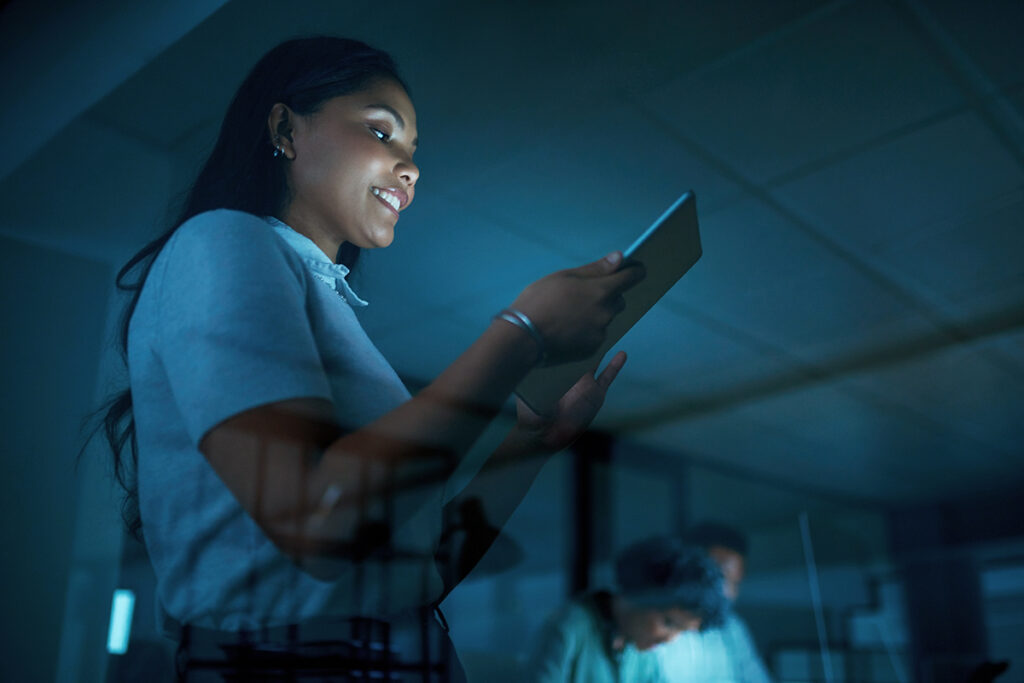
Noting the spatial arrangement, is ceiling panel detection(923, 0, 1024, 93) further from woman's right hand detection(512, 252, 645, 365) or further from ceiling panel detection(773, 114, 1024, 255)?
woman's right hand detection(512, 252, 645, 365)

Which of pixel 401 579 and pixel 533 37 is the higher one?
pixel 533 37

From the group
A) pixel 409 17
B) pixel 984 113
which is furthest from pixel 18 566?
pixel 984 113

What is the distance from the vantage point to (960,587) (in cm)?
70

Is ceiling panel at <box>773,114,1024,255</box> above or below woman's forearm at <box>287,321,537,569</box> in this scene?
above

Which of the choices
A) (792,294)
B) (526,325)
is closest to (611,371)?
(526,325)

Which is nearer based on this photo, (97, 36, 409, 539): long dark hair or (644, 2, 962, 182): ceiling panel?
(97, 36, 409, 539): long dark hair

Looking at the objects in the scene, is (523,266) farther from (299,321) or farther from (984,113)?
(984,113)

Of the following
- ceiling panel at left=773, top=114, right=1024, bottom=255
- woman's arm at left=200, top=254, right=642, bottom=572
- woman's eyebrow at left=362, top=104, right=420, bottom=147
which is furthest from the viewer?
ceiling panel at left=773, top=114, right=1024, bottom=255

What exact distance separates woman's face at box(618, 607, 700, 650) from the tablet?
359 millimetres

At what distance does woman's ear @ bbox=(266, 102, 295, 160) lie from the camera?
64 centimetres

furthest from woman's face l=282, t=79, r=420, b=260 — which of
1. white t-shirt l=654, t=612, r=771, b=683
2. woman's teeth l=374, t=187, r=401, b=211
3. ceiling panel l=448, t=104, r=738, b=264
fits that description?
white t-shirt l=654, t=612, r=771, b=683

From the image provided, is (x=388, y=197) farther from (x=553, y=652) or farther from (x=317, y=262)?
(x=553, y=652)

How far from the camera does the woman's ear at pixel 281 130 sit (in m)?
0.64

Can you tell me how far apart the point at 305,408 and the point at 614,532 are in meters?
0.45
